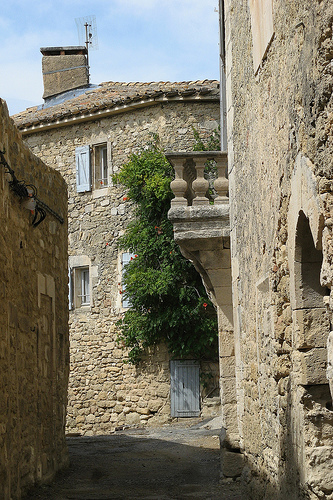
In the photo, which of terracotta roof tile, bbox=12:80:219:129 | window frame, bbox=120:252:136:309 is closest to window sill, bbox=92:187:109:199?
window frame, bbox=120:252:136:309

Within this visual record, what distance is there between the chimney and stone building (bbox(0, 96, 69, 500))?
12.3 meters

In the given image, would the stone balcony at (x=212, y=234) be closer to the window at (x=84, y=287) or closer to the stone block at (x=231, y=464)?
the stone block at (x=231, y=464)

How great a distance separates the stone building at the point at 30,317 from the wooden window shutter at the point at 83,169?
29.0 ft

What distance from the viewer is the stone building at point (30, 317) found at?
262 inches

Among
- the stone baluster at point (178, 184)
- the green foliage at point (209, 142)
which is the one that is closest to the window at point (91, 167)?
the green foliage at point (209, 142)

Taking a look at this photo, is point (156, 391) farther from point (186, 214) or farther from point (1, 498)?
point (1, 498)

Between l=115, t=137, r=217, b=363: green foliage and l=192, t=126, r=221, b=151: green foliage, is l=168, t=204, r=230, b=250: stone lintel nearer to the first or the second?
l=115, t=137, r=217, b=363: green foliage

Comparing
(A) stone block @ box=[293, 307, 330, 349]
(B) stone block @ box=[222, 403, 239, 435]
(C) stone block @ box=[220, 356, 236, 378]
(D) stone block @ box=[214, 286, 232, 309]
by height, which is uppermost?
(D) stone block @ box=[214, 286, 232, 309]

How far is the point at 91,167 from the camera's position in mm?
18484

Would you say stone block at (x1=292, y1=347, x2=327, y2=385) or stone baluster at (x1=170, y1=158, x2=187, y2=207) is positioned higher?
stone baluster at (x1=170, y1=158, x2=187, y2=207)

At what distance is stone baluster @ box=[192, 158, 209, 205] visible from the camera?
8.94m

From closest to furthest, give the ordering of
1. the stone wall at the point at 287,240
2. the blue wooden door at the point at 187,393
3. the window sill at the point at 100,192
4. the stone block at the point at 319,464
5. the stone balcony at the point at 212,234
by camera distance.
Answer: the stone wall at the point at 287,240 < the stone block at the point at 319,464 < the stone balcony at the point at 212,234 < the blue wooden door at the point at 187,393 < the window sill at the point at 100,192

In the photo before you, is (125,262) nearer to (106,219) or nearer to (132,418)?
(106,219)

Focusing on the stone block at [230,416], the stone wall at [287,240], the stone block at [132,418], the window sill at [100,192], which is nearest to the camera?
the stone wall at [287,240]
